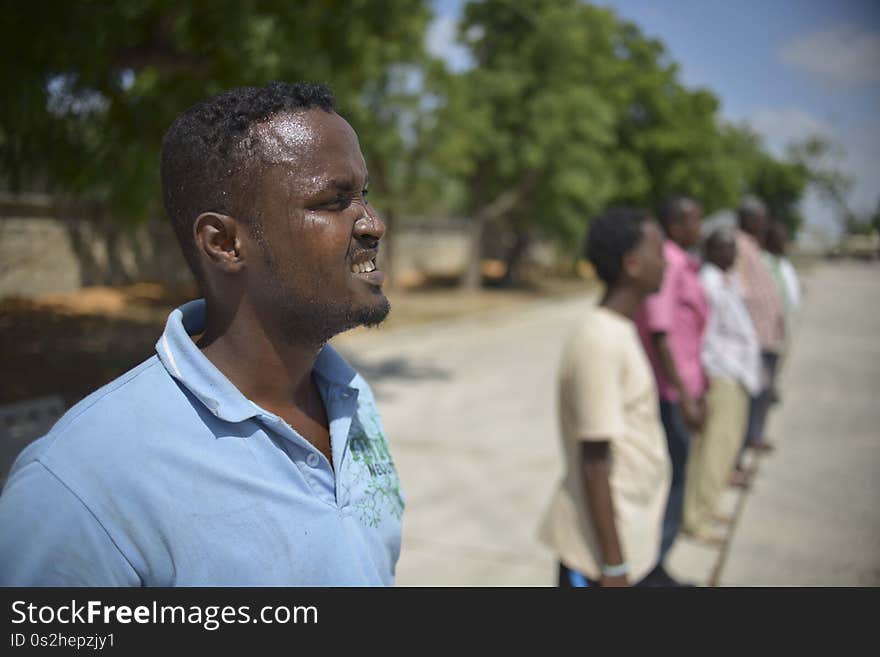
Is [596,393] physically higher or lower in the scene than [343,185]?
lower

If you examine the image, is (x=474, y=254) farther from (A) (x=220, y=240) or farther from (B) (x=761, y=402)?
(A) (x=220, y=240)

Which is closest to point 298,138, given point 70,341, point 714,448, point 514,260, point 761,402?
point 70,341

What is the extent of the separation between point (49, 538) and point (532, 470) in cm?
522

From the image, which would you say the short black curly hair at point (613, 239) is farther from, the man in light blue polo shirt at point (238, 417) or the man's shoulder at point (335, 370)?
the man in light blue polo shirt at point (238, 417)

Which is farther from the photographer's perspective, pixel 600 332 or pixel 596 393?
pixel 600 332

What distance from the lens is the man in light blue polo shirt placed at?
3.43 feet

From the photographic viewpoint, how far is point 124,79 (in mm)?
4793

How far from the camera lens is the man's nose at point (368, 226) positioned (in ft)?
4.28

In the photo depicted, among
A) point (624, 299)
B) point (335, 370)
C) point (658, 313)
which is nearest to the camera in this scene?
point (335, 370)

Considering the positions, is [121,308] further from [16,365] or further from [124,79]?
[16,365]

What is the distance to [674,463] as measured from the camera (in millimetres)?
3615

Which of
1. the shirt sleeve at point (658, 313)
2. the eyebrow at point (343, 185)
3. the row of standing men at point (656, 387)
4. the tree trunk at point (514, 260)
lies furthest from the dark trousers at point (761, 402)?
the tree trunk at point (514, 260)

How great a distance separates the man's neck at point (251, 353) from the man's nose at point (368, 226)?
23 centimetres

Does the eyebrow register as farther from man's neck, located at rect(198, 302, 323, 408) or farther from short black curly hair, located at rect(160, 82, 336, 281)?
man's neck, located at rect(198, 302, 323, 408)
